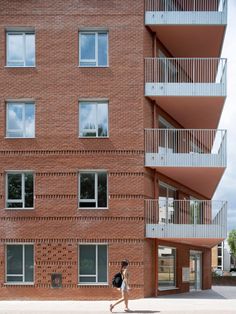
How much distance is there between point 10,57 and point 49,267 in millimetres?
8939

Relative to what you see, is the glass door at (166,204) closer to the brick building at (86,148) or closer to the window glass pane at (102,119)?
the brick building at (86,148)

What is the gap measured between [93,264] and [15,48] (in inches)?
379

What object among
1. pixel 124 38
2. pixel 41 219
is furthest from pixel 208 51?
pixel 41 219

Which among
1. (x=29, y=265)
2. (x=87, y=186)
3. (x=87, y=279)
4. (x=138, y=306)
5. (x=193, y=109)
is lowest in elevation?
(x=138, y=306)

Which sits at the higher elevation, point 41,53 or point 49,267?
point 41,53

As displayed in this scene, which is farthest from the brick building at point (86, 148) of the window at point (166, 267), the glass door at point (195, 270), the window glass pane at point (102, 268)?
the glass door at point (195, 270)

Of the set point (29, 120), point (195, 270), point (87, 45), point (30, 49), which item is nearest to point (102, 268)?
point (29, 120)

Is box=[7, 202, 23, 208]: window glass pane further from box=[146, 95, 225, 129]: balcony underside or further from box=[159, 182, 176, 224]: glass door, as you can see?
box=[146, 95, 225, 129]: balcony underside

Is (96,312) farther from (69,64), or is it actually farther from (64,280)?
(69,64)

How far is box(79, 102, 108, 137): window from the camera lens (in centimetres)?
2989

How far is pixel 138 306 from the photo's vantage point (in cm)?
2633

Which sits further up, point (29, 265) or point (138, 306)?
point (29, 265)

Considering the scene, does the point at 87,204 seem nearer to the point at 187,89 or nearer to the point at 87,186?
the point at 87,186

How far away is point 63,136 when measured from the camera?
29750mm
